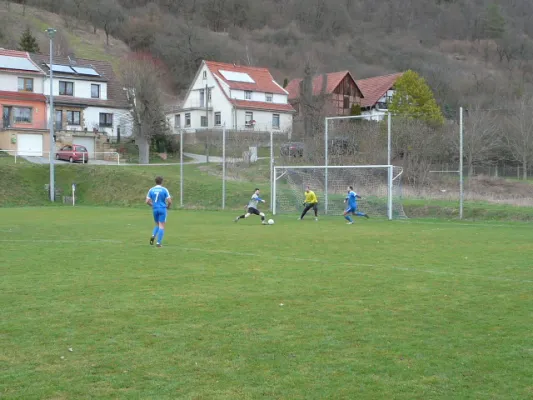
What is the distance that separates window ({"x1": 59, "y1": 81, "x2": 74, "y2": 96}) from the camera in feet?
198

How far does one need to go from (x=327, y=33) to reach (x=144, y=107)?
81958mm

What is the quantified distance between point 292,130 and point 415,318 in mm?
48664

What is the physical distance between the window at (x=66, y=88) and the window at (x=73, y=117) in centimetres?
204

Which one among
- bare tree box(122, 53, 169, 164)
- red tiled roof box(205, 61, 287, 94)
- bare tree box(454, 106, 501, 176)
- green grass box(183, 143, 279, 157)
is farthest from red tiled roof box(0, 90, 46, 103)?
bare tree box(454, 106, 501, 176)

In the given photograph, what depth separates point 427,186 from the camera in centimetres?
3484

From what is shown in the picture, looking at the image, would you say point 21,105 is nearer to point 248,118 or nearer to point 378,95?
point 248,118

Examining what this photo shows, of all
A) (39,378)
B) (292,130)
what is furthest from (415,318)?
(292,130)

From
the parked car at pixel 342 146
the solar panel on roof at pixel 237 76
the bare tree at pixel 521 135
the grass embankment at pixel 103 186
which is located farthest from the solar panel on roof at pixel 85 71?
the bare tree at pixel 521 135

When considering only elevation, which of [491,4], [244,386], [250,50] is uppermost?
[491,4]

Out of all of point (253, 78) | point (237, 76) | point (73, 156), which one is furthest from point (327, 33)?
point (73, 156)

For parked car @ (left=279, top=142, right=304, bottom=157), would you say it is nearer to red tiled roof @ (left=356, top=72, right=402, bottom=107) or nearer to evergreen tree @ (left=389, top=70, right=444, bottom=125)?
evergreen tree @ (left=389, top=70, right=444, bottom=125)

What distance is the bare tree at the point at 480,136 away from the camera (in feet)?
157

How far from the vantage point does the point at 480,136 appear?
48250 mm

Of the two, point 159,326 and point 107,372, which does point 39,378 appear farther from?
point 159,326
